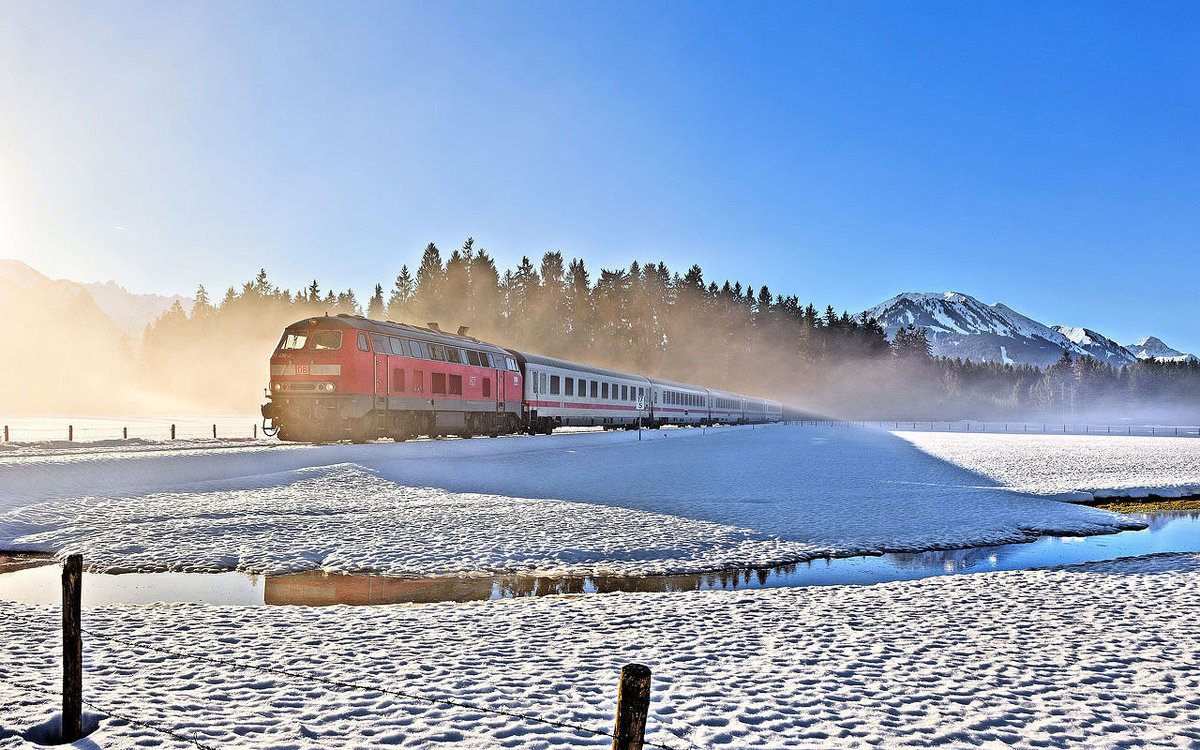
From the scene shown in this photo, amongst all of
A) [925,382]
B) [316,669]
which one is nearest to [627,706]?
[316,669]

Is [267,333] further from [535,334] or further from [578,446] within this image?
[578,446]

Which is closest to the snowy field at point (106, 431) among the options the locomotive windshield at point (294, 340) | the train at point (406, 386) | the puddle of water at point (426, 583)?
the locomotive windshield at point (294, 340)

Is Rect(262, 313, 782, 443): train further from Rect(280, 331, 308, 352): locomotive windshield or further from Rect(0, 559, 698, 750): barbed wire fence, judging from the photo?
Rect(0, 559, 698, 750): barbed wire fence

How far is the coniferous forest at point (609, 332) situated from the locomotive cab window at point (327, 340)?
62.8 m

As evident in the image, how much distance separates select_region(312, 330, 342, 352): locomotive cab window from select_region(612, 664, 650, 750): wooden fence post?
22883 mm

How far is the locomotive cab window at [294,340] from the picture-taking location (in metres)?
24.5

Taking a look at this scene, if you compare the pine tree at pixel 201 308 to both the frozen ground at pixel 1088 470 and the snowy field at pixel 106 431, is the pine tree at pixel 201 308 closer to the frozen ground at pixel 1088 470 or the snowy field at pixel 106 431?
the snowy field at pixel 106 431

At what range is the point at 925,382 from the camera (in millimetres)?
157500

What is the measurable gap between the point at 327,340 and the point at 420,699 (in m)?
20.6

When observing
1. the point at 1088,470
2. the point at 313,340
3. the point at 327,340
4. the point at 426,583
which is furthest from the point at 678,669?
the point at 1088,470

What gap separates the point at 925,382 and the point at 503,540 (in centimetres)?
16336

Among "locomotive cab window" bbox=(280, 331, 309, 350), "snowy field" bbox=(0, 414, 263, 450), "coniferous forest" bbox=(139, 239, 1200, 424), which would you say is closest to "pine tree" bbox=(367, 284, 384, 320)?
"coniferous forest" bbox=(139, 239, 1200, 424)

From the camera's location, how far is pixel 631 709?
2.59 meters

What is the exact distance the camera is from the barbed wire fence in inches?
102
